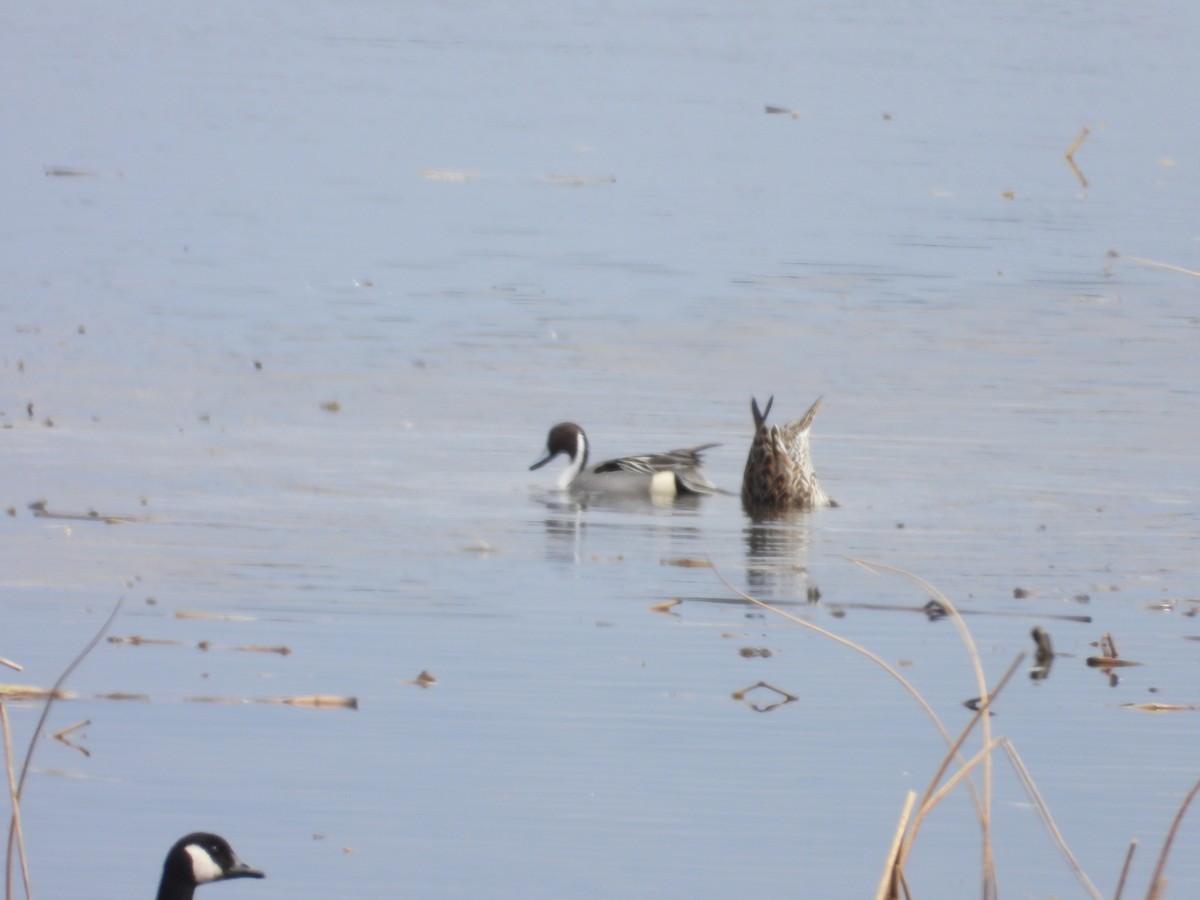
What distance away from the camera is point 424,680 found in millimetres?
8367

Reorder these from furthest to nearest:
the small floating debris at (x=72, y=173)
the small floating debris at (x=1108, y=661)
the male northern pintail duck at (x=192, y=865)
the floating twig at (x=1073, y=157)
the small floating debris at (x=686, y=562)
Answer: the floating twig at (x=1073, y=157) → the small floating debris at (x=72, y=173) → the small floating debris at (x=686, y=562) → the small floating debris at (x=1108, y=661) → the male northern pintail duck at (x=192, y=865)

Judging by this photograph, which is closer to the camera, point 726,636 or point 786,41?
point 726,636

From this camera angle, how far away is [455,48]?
131 feet

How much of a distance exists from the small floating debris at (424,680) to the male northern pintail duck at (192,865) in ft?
8.22

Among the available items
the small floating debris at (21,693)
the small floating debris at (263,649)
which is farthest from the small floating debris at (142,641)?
the small floating debris at (21,693)

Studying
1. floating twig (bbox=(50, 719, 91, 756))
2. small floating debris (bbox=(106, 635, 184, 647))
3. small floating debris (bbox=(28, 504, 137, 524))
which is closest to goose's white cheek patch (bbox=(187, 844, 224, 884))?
floating twig (bbox=(50, 719, 91, 756))

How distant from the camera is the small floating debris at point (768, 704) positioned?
824cm

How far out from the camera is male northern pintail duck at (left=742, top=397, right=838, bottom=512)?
12.7 meters

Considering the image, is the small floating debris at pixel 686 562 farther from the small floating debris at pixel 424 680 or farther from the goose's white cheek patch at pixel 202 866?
the goose's white cheek patch at pixel 202 866

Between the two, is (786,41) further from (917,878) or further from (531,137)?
(917,878)

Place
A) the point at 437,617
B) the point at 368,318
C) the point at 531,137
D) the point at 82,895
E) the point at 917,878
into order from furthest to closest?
1. the point at 531,137
2. the point at 368,318
3. the point at 437,617
4. the point at 917,878
5. the point at 82,895

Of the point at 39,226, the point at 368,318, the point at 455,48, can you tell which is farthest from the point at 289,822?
the point at 455,48

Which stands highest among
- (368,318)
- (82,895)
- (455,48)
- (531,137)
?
(455,48)

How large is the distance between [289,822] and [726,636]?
9.12ft
